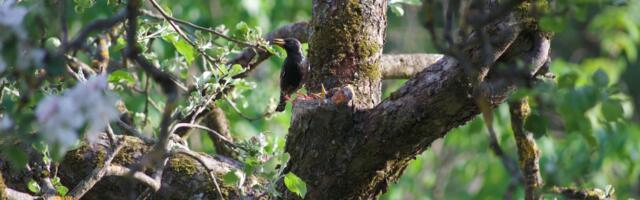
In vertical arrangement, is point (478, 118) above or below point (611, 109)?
above

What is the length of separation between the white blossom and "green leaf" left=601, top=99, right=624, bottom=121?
1.05 meters

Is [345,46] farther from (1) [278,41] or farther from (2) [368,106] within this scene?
(1) [278,41]

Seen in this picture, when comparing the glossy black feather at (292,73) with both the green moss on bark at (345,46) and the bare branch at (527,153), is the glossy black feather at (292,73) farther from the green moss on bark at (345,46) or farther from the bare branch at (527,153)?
the green moss on bark at (345,46)

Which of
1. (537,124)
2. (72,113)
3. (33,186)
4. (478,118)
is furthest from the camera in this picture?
(478,118)

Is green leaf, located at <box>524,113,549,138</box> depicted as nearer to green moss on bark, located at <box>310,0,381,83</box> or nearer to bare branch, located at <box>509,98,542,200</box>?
green moss on bark, located at <box>310,0,381,83</box>

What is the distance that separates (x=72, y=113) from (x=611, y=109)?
1.14 m

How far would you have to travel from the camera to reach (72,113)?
167 cm

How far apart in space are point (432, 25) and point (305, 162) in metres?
1.17

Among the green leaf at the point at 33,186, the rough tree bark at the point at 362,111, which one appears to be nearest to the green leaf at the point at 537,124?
the rough tree bark at the point at 362,111

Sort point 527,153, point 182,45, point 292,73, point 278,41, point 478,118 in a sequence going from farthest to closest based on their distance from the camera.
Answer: point 292,73, point 278,41, point 478,118, point 527,153, point 182,45

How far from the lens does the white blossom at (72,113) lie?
1.68m

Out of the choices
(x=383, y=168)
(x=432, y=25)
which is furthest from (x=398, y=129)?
(x=432, y=25)

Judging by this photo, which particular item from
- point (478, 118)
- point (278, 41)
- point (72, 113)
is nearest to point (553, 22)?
point (72, 113)

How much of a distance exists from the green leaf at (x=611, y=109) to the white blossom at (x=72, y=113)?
1.05m
